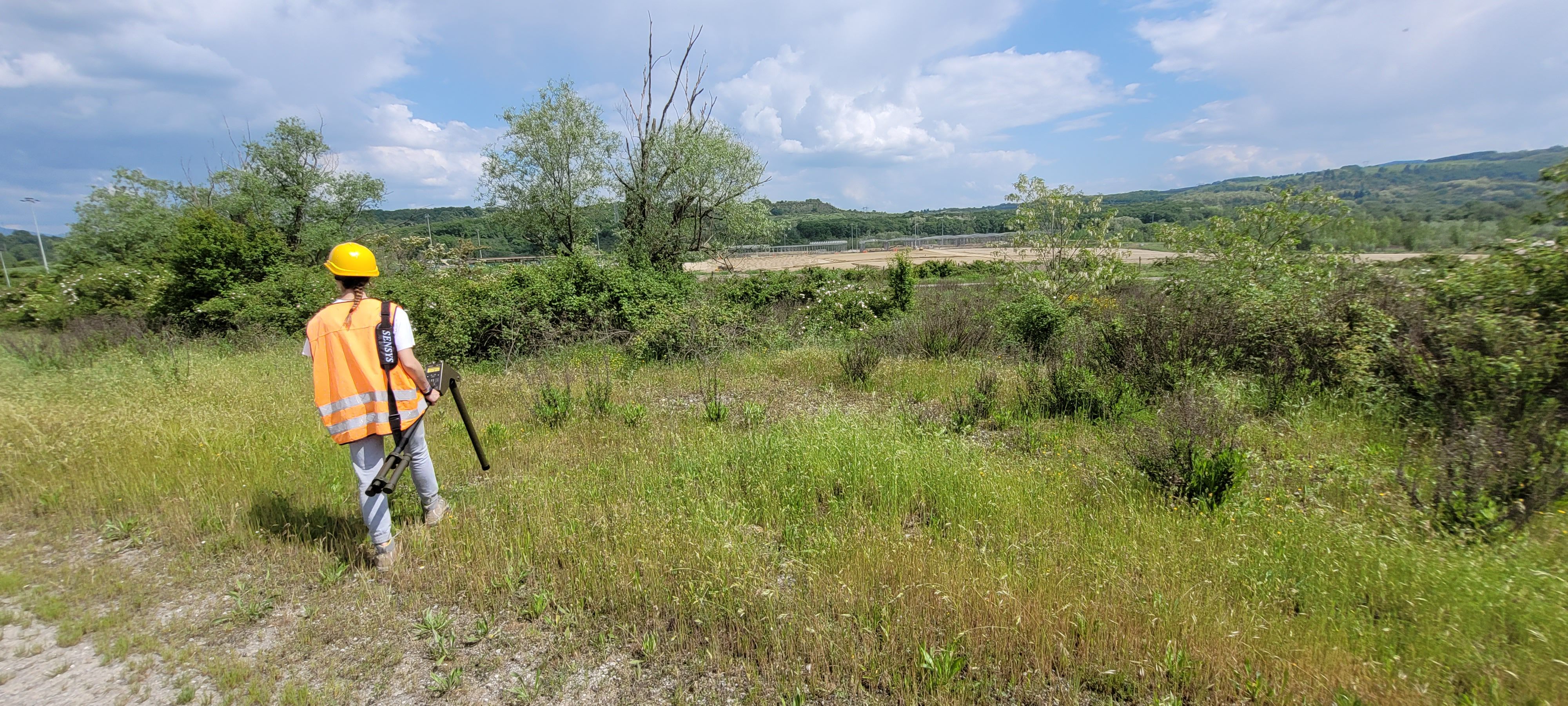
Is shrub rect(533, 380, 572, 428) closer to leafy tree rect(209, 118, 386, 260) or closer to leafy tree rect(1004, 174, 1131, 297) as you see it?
leafy tree rect(1004, 174, 1131, 297)

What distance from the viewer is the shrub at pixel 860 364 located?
363 inches

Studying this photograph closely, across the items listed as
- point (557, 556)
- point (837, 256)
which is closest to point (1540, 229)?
point (557, 556)

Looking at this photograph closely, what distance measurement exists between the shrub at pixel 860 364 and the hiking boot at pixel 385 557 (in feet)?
20.5

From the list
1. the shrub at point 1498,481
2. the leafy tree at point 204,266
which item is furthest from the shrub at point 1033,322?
the leafy tree at point 204,266

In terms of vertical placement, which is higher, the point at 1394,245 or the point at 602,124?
the point at 602,124

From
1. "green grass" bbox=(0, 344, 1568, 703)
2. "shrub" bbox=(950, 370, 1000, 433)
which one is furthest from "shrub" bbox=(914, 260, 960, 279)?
"green grass" bbox=(0, 344, 1568, 703)

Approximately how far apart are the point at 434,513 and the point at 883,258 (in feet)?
209

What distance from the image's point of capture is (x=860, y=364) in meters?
9.32

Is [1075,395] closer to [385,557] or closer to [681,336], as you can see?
[385,557]

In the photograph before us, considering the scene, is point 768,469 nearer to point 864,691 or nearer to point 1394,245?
point 864,691

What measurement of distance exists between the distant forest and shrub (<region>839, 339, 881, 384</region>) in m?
6.80

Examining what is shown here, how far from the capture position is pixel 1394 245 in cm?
1388

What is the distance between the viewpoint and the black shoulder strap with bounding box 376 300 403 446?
3732 mm

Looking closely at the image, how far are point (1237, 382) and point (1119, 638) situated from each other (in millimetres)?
5578
